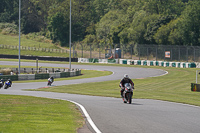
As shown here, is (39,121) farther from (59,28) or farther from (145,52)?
(59,28)

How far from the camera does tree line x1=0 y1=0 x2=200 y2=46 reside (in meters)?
78.1

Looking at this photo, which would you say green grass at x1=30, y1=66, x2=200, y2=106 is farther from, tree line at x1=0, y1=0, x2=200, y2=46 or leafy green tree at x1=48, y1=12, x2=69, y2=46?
leafy green tree at x1=48, y1=12, x2=69, y2=46

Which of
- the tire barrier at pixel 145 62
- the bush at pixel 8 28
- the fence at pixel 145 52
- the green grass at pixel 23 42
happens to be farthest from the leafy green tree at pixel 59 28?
the tire barrier at pixel 145 62

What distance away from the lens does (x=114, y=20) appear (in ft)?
366

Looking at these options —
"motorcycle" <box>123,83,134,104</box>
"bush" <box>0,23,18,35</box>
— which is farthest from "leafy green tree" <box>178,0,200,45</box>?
"bush" <box>0,23,18,35</box>

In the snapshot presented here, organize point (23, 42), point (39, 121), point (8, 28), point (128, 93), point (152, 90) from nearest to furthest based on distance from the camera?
point (39, 121), point (128, 93), point (152, 90), point (23, 42), point (8, 28)

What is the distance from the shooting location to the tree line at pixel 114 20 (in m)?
78.1

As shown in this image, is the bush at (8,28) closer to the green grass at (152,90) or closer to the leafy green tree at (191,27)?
the leafy green tree at (191,27)

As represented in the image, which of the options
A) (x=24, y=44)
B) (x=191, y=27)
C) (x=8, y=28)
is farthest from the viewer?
(x=8, y=28)

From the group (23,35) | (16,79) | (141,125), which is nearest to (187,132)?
(141,125)

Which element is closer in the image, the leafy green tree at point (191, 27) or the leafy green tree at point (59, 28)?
the leafy green tree at point (191, 27)

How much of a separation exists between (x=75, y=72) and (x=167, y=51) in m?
23.1

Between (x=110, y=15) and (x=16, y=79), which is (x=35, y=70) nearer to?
(x=16, y=79)

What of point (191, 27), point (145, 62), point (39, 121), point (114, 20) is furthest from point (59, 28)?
point (39, 121)
